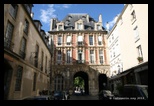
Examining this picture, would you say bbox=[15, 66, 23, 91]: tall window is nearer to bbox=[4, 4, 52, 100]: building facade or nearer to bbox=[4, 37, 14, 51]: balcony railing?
bbox=[4, 4, 52, 100]: building facade

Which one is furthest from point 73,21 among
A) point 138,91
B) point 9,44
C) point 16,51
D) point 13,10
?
point 138,91

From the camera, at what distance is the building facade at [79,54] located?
24.2 meters

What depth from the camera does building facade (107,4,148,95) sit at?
1320 centimetres

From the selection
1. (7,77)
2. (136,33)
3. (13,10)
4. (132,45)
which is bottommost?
(7,77)

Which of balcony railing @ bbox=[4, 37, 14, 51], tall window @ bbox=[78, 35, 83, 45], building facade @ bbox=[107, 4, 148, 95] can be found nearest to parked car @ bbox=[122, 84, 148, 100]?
building facade @ bbox=[107, 4, 148, 95]

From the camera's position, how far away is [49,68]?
24.8 meters

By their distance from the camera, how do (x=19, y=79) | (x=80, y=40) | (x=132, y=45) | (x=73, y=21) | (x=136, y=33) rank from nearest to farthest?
1. (x=19, y=79)
2. (x=136, y=33)
3. (x=132, y=45)
4. (x=80, y=40)
5. (x=73, y=21)

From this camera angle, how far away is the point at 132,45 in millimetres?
16016

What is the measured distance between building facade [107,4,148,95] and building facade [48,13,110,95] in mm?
3488

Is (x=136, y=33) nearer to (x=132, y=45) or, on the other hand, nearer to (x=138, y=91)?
(x=132, y=45)

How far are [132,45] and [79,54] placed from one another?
11.4 metres

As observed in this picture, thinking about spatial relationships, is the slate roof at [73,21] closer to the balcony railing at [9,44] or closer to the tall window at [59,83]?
the tall window at [59,83]

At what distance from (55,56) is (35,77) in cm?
950

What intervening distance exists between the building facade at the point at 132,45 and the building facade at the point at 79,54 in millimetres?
3488
